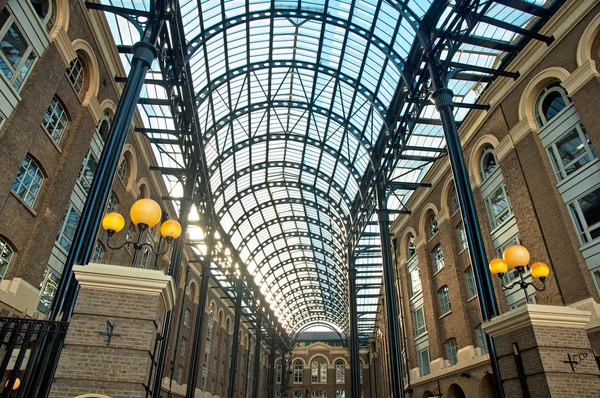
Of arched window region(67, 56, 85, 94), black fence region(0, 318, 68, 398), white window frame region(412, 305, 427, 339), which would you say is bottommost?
black fence region(0, 318, 68, 398)

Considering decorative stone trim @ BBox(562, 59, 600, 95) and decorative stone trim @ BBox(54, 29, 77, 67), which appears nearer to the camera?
decorative stone trim @ BBox(562, 59, 600, 95)

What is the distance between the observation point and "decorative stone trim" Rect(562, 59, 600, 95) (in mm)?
12430

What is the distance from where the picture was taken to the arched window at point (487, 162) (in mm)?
17859

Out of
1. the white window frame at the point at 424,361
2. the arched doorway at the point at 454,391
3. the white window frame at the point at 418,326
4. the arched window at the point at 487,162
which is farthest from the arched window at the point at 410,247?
the arched doorway at the point at 454,391

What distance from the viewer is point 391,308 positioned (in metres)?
18.8

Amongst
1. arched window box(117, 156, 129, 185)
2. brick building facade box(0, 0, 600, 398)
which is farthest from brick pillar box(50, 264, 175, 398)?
arched window box(117, 156, 129, 185)

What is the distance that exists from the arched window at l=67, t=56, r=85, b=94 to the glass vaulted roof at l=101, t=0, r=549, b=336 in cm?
177

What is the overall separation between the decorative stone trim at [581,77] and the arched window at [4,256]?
17926mm

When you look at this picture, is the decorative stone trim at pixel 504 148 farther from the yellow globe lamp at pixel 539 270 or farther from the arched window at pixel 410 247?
the arched window at pixel 410 247

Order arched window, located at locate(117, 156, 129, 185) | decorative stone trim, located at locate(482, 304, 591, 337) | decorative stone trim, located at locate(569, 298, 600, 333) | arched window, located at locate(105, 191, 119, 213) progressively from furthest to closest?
arched window, located at locate(117, 156, 129, 185) → arched window, located at locate(105, 191, 119, 213) → decorative stone trim, located at locate(569, 298, 600, 333) → decorative stone trim, located at locate(482, 304, 591, 337)

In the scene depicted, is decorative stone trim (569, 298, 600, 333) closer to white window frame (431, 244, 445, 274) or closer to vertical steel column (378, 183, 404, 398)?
vertical steel column (378, 183, 404, 398)

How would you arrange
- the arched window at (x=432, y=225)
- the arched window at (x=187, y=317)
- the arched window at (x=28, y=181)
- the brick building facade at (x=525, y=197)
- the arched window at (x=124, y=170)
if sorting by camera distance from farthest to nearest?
the arched window at (x=187, y=317) → the arched window at (x=432, y=225) → the arched window at (x=124, y=170) → the brick building facade at (x=525, y=197) → the arched window at (x=28, y=181)

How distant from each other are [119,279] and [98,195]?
2902 millimetres

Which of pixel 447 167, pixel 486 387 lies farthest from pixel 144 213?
pixel 447 167
